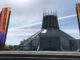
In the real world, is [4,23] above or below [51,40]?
above

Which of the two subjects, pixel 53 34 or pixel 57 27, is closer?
pixel 53 34

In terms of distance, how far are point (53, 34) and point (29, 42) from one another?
12537 millimetres

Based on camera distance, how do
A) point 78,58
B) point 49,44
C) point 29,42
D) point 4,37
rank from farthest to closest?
point 29,42 < point 49,44 < point 4,37 < point 78,58

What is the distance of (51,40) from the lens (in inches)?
3593

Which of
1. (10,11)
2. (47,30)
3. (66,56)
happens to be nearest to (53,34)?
(47,30)

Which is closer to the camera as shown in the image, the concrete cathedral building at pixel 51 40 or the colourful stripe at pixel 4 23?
the colourful stripe at pixel 4 23

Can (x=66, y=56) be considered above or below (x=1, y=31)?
below

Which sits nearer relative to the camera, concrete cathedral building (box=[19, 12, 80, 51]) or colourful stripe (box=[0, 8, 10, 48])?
colourful stripe (box=[0, 8, 10, 48])

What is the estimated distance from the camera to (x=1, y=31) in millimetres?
32688

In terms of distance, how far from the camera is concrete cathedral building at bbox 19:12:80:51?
90.1 m

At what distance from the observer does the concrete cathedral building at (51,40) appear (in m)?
90.1

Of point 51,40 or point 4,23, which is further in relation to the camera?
point 51,40

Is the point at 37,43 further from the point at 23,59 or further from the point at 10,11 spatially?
the point at 23,59

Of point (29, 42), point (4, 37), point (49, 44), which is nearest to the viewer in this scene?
point (4, 37)
